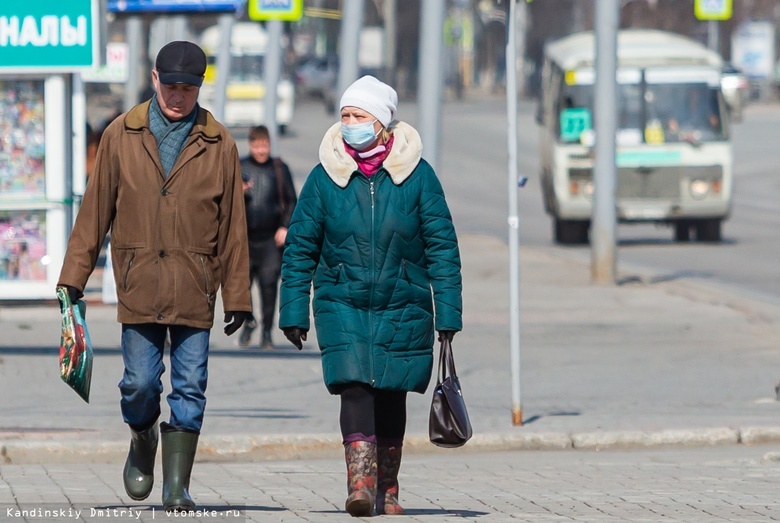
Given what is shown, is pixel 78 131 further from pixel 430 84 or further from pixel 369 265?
pixel 369 265

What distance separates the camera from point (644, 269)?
69.4 ft

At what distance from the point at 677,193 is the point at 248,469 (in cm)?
1674

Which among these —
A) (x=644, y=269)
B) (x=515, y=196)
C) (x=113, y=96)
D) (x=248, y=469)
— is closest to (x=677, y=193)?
(x=644, y=269)

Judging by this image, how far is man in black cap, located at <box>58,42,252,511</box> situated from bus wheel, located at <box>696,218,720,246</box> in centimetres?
1958

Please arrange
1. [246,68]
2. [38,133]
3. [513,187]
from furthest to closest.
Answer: [246,68], [38,133], [513,187]

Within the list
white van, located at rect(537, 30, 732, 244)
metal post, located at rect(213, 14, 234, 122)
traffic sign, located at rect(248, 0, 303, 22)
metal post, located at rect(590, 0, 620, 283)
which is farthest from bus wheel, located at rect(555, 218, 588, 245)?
metal post, located at rect(590, 0, 620, 283)

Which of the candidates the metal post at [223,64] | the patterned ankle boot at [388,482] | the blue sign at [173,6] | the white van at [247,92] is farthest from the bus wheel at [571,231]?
the white van at [247,92]

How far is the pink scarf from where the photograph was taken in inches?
255

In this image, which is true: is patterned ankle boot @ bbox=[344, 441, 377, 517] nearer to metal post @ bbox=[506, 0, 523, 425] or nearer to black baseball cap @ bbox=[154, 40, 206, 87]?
black baseball cap @ bbox=[154, 40, 206, 87]

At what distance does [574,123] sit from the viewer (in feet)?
76.3

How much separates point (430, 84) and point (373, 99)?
1131cm

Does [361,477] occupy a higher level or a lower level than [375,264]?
lower

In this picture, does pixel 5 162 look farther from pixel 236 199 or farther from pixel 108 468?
pixel 236 199

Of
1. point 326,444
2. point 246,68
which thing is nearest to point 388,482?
point 326,444
